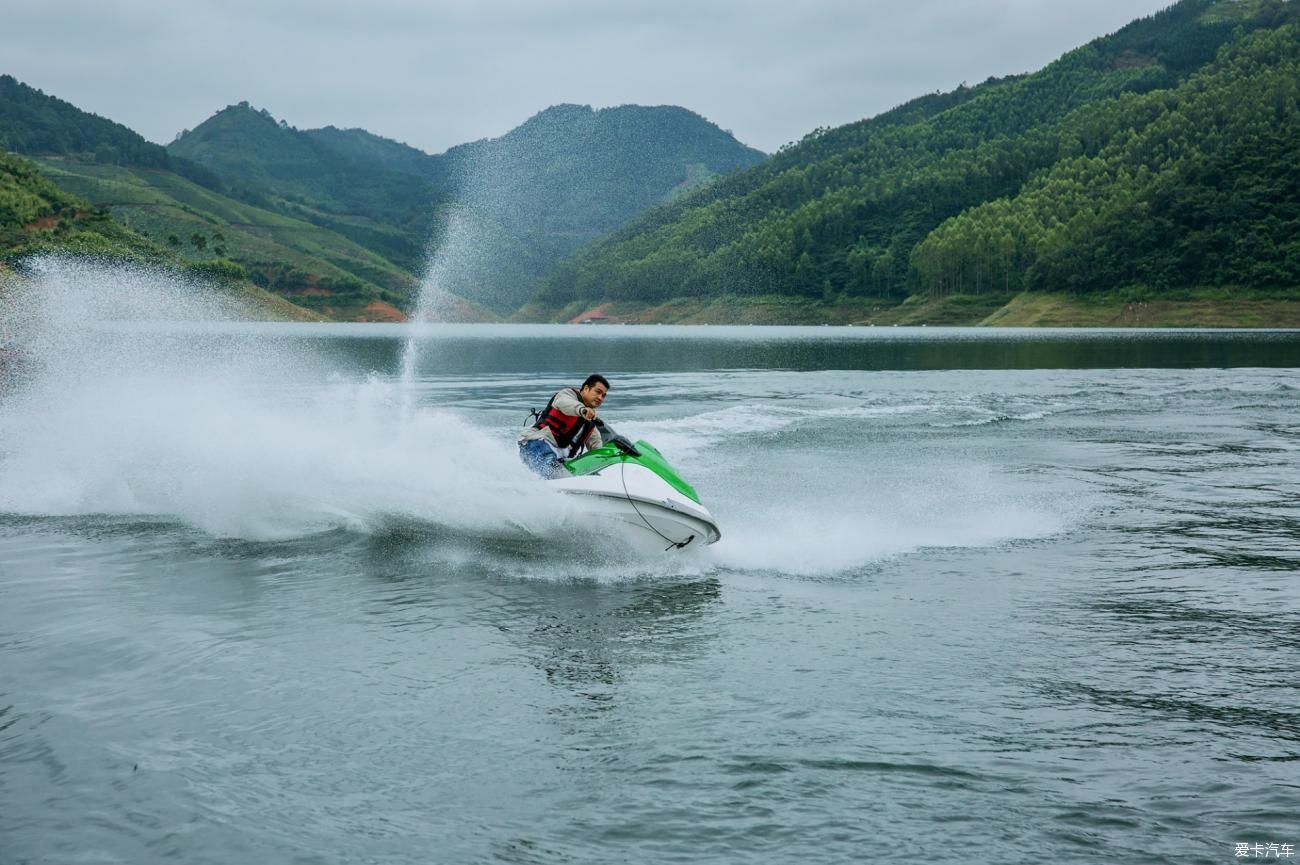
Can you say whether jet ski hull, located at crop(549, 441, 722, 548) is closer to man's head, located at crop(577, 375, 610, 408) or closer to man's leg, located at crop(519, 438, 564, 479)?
man's leg, located at crop(519, 438, 564, 479)

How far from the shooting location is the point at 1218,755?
8148 millimetres

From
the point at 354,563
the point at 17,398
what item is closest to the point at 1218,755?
the point at 354,563

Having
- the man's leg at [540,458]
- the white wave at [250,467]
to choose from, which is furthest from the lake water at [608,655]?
the man's leg at [540,458]

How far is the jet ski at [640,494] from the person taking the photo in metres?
14.0

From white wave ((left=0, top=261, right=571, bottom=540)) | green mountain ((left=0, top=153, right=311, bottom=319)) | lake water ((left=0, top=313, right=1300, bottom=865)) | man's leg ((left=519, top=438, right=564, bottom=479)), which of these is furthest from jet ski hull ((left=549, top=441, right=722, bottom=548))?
green mountain ((left=0, top=153, right=311, bottom=319))

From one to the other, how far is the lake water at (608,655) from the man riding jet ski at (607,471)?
47cm

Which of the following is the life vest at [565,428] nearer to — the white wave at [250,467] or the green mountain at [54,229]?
the white wave at [250,467]

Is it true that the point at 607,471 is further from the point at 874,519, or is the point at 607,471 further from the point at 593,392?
the point at 874,519

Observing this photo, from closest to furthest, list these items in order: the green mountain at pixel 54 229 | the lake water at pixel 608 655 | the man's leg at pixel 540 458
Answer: the lake water at pixel 608 655, the man's leg at pixel 540 458, the green mountain at pixel 54 229

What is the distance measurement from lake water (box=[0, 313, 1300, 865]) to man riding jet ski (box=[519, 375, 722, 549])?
47cm

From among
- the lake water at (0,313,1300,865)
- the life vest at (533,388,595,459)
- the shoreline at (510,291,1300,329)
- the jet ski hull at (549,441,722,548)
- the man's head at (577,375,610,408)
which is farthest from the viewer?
the shoreline at (510,291,1300,329)

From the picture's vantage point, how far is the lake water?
23.7 ft

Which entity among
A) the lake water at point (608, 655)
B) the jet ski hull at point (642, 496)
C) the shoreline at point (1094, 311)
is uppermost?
the shoreline at point (1094, 311)

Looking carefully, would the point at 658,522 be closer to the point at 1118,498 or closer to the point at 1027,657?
the point at 1027,657
